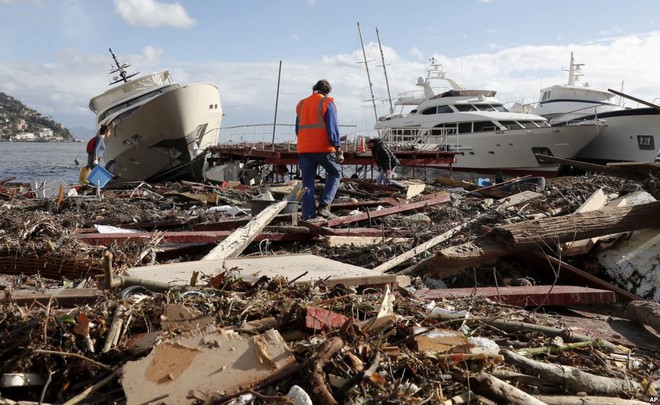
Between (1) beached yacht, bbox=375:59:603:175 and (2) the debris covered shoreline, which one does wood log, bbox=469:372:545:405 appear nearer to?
(2) the debris covered shoreline

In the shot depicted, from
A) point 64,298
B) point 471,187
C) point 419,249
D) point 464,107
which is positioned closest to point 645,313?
point 419,249

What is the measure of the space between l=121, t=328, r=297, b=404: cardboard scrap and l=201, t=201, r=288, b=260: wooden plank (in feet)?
7.54

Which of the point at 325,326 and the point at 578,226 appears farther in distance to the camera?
the point at 578,226

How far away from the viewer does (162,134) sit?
62.7 ft

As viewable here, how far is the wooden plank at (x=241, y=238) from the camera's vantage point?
475 cm

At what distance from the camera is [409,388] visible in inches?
86.5

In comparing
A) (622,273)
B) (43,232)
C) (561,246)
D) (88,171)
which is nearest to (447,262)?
(561,246)

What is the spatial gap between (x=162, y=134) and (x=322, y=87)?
1308 centimetres

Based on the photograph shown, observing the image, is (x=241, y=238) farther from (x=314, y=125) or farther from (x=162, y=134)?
(x=162, y=134)

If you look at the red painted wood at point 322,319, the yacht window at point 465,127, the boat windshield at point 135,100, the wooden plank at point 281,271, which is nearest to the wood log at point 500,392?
the red painted wood at point 322,319

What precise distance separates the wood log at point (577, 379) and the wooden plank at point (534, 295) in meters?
1.27

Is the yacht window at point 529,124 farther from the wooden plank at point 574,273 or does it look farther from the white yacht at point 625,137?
the wooden plank at point 574,273

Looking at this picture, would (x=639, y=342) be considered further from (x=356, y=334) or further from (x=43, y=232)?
(x=43, y=232)

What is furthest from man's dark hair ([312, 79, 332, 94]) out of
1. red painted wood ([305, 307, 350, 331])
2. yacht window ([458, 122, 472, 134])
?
yacht window ([458, 122, 472, 134])
